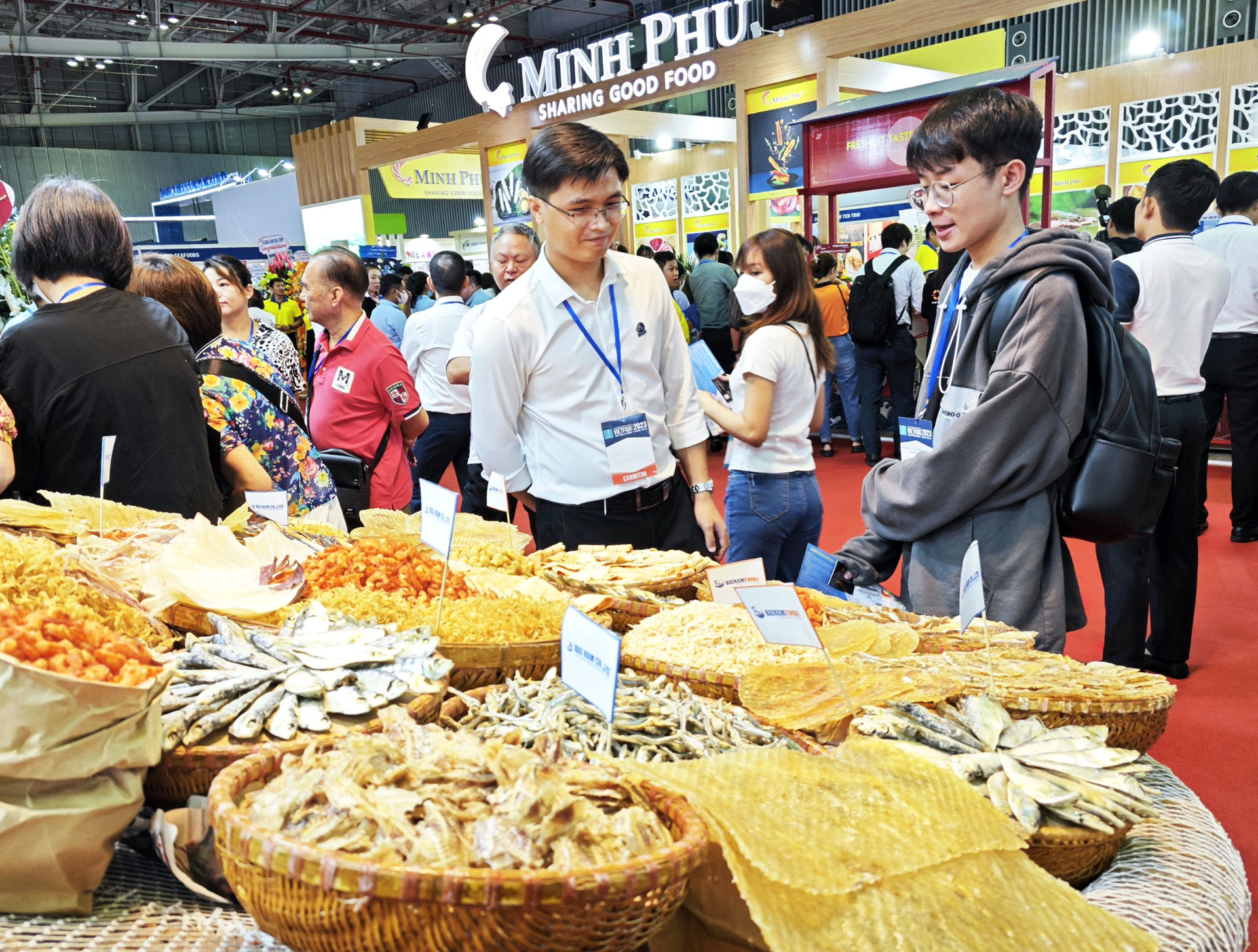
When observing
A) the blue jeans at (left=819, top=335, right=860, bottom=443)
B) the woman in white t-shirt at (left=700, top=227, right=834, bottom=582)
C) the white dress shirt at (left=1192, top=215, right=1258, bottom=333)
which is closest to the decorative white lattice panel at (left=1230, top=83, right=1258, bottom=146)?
the blue jeans at (left=819, top=335, right=860, bottom=443)

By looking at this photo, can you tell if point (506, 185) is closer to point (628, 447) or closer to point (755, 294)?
point (755, 294)

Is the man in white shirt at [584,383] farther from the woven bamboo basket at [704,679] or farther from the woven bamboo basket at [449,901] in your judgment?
the woven bamboo basket at [449,901]

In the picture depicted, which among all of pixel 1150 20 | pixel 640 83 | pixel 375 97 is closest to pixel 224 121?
pixel 375 97

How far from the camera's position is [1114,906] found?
992 mm

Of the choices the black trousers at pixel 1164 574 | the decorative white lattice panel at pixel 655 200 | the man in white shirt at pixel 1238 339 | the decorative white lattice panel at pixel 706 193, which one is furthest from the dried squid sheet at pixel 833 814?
the decorative white lattice panel at pixel 655 200

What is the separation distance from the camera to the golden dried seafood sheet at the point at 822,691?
1269 mm

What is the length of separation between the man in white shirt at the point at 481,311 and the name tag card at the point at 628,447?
1.29 m

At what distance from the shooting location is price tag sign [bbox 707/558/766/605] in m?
1.53

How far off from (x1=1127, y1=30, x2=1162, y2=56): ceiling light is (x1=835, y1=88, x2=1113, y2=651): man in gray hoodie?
10216 mm

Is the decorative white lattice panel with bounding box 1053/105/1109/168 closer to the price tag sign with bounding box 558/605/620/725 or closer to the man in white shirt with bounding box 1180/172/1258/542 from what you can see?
the man in white shirt with bounding box 1180/172/1258/542

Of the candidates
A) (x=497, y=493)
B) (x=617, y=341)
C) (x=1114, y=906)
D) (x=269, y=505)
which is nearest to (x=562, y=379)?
(x=617, y=341)

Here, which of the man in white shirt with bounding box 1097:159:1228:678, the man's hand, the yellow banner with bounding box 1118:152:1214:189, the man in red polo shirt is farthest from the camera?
the yellow banner with bounding box 1118:152:1214:189

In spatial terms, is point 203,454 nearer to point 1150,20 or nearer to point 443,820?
point 443,820

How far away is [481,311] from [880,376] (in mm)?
4214
